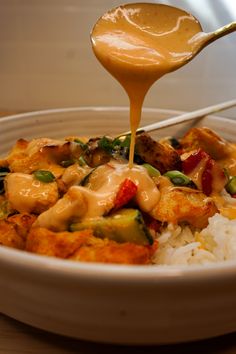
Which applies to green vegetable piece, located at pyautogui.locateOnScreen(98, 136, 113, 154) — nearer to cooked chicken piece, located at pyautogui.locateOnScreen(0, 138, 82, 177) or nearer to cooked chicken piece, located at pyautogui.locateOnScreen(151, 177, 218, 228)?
cooked chicken piece, located at pyautogui.locateOnScreen(0, 138, 82, 177)

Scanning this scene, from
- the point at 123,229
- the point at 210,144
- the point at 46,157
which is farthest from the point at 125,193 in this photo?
the point at 210,144

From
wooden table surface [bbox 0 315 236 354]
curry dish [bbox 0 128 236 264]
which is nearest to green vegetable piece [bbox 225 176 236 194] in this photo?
curry dish [bbox 0 128 236 264]

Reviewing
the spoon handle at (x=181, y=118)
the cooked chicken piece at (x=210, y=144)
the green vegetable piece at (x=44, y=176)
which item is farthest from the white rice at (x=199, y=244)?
the spoon handle at (x=181, y=118)

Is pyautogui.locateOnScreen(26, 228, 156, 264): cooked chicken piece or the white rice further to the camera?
the white rice

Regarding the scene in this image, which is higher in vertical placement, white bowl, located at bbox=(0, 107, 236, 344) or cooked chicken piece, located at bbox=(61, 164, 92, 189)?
white bowl, located at bbox=(0, 107, 236, 344)

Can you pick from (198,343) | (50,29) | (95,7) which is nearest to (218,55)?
(95,7)

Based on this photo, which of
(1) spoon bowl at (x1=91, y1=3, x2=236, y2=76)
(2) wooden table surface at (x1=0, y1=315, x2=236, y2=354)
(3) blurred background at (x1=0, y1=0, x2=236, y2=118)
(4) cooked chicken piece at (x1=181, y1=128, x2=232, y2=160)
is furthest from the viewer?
(3) blurred background at (x1=0, y1=0, x2=236, y2=118)

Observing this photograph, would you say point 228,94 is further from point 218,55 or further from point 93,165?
point 93,165
